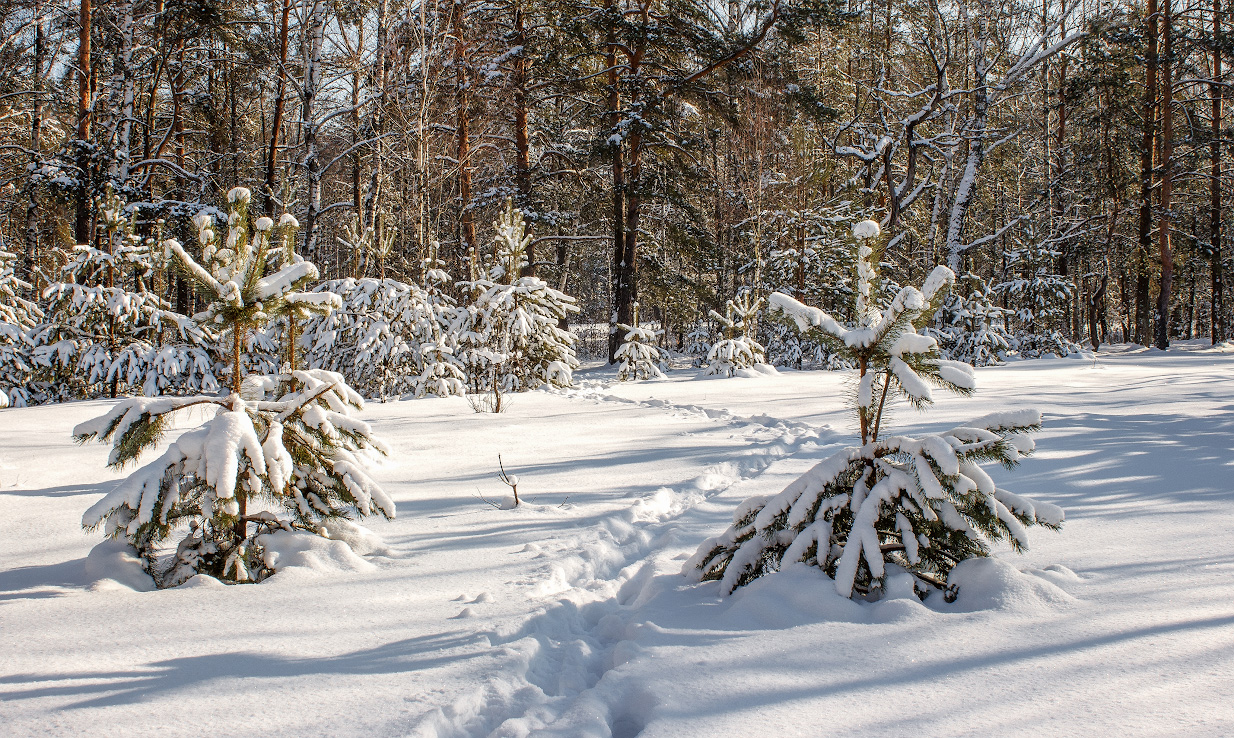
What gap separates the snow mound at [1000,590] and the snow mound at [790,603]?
0.38 m

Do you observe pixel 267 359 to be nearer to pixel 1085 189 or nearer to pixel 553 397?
pixel 553 397

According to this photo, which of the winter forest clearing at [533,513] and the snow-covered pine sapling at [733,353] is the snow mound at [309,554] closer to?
the winter forest clearing at [533,513]

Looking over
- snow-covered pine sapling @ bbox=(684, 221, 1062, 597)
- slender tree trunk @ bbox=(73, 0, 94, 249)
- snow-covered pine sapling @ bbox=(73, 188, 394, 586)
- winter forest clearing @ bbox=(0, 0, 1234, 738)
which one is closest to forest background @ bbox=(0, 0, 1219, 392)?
slender tree trunk @ bbox=(73, 0, 94, 249)

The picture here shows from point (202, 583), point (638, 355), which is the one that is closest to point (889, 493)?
point (202, 583)

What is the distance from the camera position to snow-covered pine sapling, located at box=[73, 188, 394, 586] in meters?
2.49

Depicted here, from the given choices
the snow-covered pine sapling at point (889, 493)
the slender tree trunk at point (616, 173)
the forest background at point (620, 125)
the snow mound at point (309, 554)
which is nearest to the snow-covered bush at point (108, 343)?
the forest background at point (620, 125)

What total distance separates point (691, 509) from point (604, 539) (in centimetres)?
78

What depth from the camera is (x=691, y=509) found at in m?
3.93

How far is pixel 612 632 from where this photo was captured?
2.39 m

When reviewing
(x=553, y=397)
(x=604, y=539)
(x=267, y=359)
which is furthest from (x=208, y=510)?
(x=267, y=359)

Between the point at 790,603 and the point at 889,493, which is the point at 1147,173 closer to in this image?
the point at 889,493

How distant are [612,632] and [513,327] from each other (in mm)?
7274

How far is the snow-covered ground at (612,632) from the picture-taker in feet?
5.50

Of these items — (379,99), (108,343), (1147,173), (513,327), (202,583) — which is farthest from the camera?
(1147,173)
